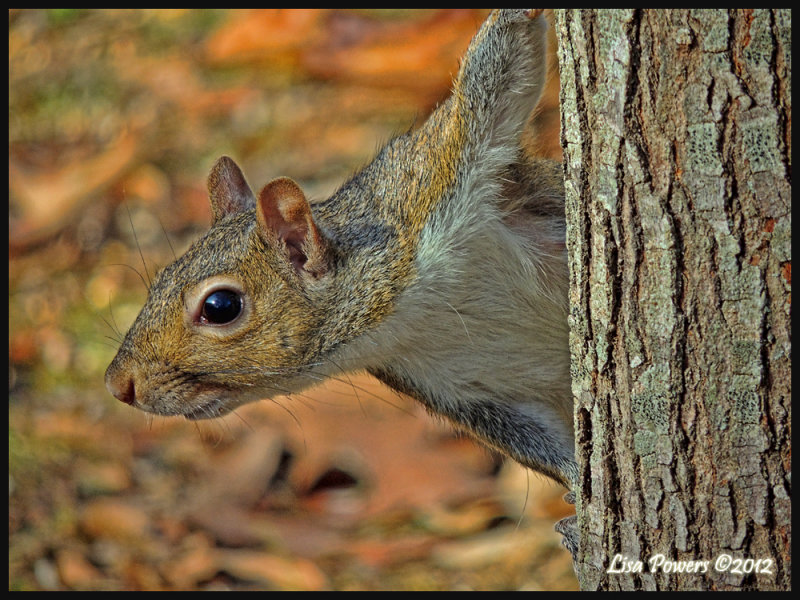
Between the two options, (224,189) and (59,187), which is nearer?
(224,189)

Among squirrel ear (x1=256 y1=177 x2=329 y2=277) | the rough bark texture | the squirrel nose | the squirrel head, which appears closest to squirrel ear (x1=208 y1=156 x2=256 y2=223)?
the squirrel head

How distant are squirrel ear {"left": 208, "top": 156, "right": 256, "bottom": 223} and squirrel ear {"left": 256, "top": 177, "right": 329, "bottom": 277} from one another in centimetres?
66

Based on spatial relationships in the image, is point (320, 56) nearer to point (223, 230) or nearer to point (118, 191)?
point (118, 191)

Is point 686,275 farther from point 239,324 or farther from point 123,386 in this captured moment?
point 123,386

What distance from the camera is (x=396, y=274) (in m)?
3.31

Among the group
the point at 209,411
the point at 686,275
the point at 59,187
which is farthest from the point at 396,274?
the point at 59,187

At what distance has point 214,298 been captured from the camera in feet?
11.0

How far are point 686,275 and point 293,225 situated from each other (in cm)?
146

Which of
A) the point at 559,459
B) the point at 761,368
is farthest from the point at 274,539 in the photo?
the point at 761,368

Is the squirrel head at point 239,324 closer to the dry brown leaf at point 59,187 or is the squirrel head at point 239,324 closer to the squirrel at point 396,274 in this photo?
the squirrel at point 396,274

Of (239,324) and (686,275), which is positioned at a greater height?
(239,324)

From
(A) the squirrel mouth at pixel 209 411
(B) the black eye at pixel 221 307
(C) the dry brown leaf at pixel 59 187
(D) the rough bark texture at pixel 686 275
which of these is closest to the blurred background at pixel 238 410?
(C) the dry brown leaf at pixel 59 187

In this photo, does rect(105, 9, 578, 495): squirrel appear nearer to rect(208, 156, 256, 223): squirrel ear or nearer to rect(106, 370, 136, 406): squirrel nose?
rect(106, 370, 136, 406): squirrel nose

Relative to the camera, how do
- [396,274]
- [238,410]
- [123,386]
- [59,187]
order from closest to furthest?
[396,274] < [123,386] < [238,410] < [59,187]
